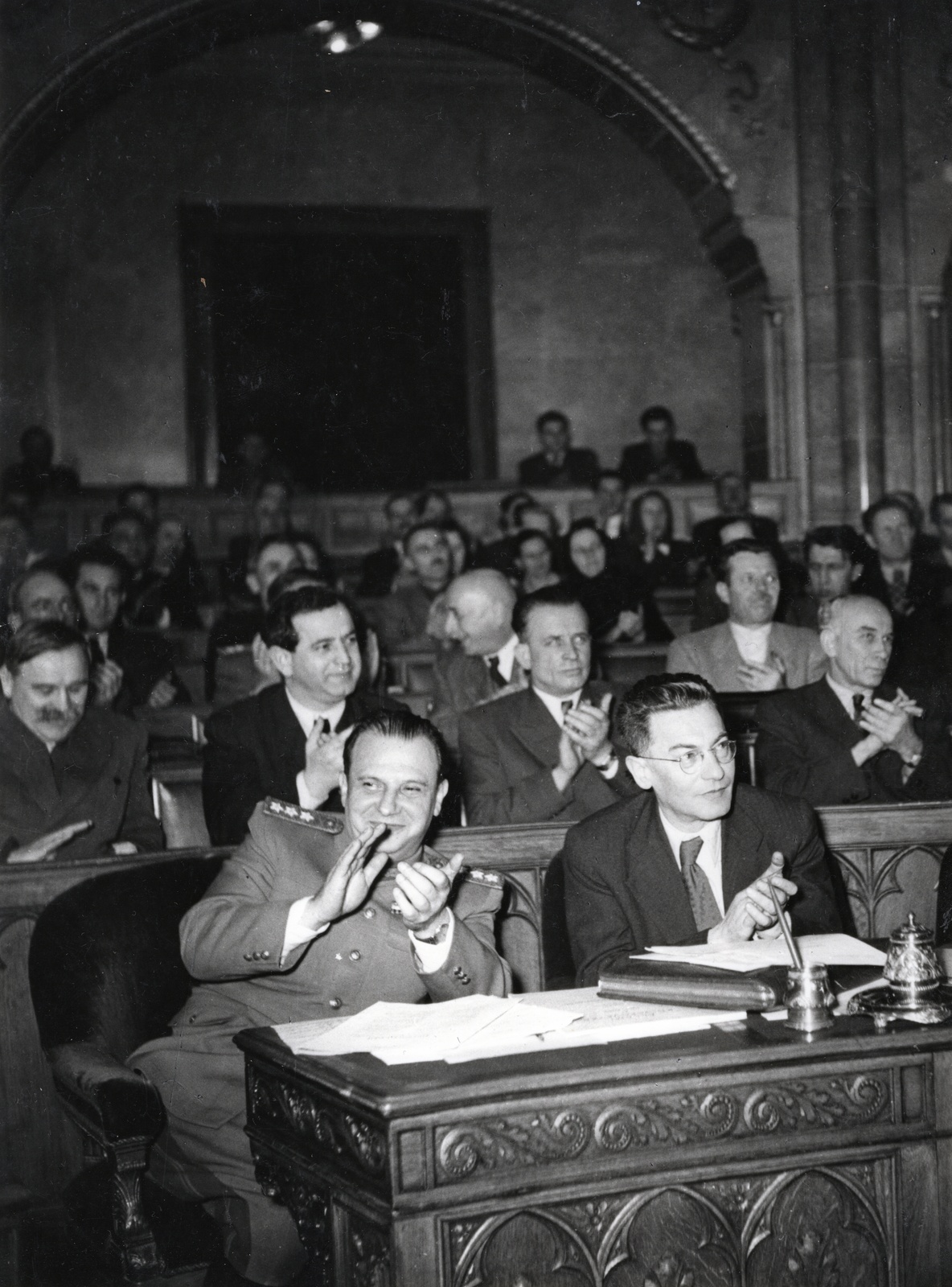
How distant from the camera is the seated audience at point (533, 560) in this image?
7625mm

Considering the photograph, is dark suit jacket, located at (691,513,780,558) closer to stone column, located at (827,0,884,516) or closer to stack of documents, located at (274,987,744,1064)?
stone column, located at (827,0,884,516)

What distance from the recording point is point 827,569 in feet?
21.0

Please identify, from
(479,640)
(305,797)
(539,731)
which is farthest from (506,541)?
(305,797)

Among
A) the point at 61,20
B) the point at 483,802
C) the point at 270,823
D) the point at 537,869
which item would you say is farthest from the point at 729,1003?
the point at 61,20

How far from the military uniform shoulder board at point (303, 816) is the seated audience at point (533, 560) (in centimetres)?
454

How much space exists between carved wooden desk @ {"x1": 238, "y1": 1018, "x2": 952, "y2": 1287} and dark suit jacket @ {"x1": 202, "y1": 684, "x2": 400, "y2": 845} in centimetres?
195

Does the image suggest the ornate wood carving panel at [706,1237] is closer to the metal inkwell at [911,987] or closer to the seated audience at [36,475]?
the metal inkwell at [911,987]

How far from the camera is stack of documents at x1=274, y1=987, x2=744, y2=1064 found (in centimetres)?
232

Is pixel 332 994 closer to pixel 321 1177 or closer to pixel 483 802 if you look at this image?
pixel 321 1177

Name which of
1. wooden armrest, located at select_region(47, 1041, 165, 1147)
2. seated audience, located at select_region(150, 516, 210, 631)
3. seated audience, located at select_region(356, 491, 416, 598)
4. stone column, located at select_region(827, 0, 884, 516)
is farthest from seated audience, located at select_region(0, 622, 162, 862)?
stone column, located at select_region(827, 0, 884, 516)

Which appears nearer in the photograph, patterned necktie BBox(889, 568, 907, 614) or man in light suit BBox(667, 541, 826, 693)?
man in light suit BBox(667, 541, 826, 693)

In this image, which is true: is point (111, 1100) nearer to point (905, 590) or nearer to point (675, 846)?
point (675, 846)

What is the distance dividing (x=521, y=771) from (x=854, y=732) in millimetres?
1007

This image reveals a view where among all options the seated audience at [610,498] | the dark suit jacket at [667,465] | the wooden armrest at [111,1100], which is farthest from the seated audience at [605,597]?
the wooden armrest at [111,1100]
